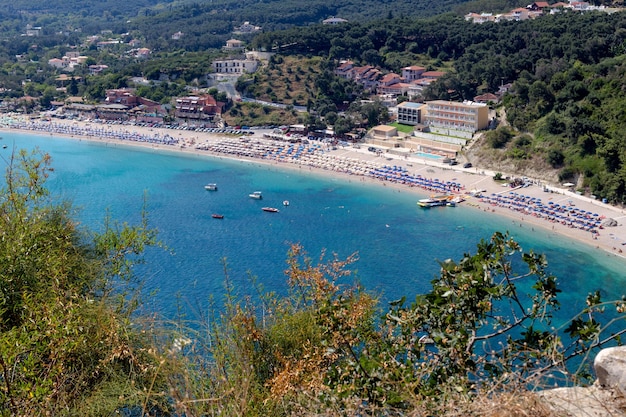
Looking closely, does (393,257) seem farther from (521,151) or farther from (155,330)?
(155,330)

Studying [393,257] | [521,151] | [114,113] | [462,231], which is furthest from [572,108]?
[114,113]

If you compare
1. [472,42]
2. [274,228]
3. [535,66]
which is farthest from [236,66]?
[274,228]

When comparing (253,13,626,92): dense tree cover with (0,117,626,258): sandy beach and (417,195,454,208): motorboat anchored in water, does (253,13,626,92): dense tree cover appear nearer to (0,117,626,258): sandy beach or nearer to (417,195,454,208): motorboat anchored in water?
(0,117,626,258): sandy beach

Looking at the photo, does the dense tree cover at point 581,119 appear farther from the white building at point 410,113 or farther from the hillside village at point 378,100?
the white building at point 410,113

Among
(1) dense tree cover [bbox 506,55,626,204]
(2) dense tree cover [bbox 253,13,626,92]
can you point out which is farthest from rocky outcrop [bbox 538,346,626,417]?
(2) dense tree cover [bbox 253,13,626,92]

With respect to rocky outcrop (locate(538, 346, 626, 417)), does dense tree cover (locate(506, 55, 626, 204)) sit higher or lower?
lower

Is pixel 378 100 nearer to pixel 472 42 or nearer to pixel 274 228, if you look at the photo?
pixel 472 42

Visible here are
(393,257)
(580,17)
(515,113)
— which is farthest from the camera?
(580,17)
